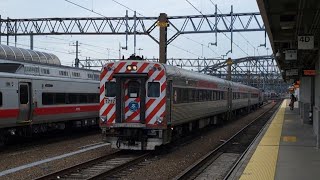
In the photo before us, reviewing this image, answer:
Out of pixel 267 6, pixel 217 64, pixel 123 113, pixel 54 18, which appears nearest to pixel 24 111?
pixel 123 113

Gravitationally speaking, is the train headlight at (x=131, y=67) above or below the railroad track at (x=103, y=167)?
above

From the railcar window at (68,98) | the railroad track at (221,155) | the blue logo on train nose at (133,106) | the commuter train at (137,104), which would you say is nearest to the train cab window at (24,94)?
the railcar window at (68,98)

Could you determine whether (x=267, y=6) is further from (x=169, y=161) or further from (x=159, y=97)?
(x=169, y=161)

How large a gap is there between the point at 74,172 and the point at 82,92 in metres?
10.8

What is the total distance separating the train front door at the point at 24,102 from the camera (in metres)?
16.5

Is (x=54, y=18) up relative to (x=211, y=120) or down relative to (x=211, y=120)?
up

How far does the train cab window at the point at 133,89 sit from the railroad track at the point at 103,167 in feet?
6.15

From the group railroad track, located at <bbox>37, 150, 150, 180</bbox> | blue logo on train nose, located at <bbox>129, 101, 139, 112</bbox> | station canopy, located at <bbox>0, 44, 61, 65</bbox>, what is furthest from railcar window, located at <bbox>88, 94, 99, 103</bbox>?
blue logo on train nose, located at <bbox>129, 101, 139, 112</bbox>

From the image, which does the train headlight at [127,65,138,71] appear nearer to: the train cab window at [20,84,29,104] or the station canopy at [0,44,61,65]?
the train cab window at [20,84,29,104]

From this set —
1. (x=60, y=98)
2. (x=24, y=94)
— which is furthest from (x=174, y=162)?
(x=60, y=98)

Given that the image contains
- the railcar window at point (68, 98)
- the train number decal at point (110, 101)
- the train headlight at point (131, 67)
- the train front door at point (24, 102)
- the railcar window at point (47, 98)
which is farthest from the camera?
the railcar window at point (68, 98)

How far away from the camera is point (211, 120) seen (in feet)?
84.9

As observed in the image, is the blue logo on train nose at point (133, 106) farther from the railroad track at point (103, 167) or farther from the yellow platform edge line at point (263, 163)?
the yellow platform edge line at point (263, 163)

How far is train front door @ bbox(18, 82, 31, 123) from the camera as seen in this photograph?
54.3 feet
